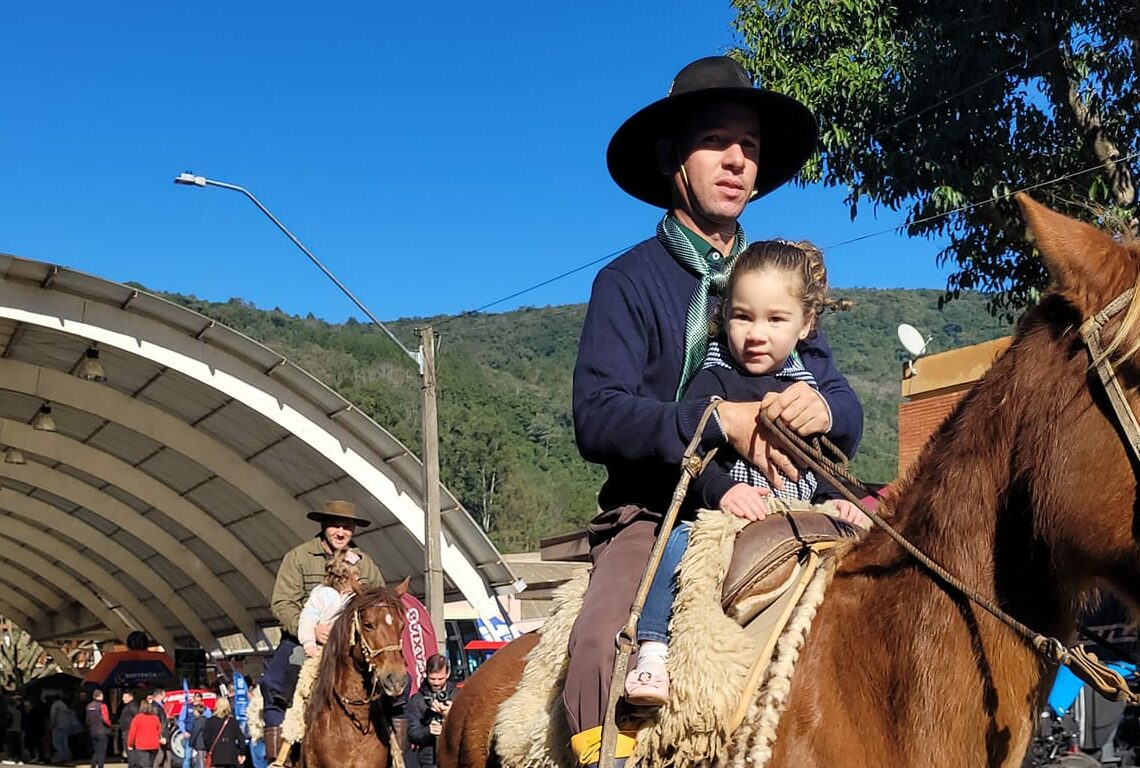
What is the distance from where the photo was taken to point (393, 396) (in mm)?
103438

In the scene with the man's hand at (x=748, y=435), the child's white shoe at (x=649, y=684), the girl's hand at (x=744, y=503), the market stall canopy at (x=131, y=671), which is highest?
the man's hand at (x=748, y=435)

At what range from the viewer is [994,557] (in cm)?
276

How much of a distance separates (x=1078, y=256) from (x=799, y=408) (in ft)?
3.07

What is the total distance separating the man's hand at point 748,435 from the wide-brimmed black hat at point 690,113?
0.98 metres

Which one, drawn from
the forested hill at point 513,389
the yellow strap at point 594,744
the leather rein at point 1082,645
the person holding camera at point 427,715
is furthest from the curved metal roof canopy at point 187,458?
the forested hill at point 513,389

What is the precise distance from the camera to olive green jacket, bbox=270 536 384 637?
10.4 metres

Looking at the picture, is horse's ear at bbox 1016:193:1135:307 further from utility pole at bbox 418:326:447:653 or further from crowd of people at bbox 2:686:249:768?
utility pole at bbox 418:326:447:653

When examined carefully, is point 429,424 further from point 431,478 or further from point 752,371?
point 752,371

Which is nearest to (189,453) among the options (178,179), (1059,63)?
(178,179)

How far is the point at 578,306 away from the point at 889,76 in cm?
15674

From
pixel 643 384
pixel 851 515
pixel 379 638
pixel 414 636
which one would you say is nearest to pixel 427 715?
pixel 414 636

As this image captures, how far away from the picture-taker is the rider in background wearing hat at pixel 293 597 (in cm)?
1036

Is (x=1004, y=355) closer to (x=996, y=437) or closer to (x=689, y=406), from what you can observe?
(x=996, y=437)

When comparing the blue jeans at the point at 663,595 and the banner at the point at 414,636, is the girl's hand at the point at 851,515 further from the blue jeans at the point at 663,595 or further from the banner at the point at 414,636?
the banner at the point at 414,636
